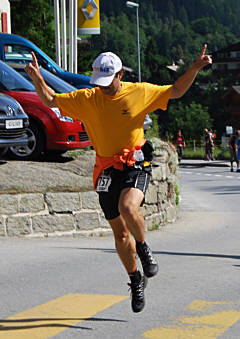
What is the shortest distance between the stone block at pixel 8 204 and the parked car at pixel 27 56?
6.90 m

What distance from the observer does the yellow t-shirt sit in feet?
18.5

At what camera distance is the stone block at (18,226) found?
10.5 metres

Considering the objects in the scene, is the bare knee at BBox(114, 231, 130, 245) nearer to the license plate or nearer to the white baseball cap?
the white baseball cap

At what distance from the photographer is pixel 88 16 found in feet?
95.6

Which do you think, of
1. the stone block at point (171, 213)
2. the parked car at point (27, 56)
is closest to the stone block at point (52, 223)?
the stone block at point (171, 213)

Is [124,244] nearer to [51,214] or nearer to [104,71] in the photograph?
[104,71]

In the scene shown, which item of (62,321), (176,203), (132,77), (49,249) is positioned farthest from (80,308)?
(132,77)

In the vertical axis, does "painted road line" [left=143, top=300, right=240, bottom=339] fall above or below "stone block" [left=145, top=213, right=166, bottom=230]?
above

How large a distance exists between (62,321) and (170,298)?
1146 mm

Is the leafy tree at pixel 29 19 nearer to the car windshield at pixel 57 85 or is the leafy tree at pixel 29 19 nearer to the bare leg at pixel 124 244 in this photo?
the car windshield at pixel 57 85

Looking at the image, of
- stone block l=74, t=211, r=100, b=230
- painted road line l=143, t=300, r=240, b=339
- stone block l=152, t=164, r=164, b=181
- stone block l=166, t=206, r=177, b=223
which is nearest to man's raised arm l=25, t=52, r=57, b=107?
painted road line l=143, t=300, r=240, b=339

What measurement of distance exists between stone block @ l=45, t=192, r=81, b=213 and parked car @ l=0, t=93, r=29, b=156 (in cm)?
149

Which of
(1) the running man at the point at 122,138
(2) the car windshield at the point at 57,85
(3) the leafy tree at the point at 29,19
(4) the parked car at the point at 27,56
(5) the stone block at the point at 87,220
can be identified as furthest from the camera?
(3) the leafy tree at the point at 29,19

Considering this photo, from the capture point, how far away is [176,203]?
14.9m
